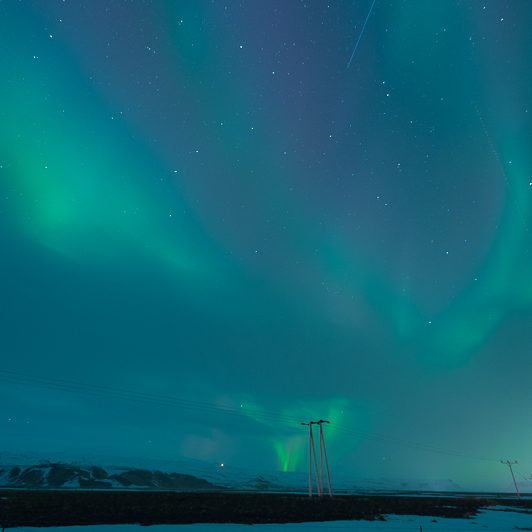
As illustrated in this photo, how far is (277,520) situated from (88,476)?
564 ft

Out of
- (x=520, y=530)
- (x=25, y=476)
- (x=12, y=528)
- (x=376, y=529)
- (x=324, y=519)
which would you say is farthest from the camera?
(x=25, y=476)

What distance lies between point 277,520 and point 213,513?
28.4 feet

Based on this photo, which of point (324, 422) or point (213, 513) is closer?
point (213, 513)

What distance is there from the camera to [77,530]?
29.7m

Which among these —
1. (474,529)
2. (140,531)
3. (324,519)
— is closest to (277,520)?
(324,519)

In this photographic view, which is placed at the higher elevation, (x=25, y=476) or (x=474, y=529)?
(x=25, y=476)

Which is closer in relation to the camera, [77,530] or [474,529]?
[77,530]

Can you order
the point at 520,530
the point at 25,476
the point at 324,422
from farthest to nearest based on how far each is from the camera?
the point at 25,476 → the point at 324,422 → the point at 520,530

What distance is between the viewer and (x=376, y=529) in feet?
118

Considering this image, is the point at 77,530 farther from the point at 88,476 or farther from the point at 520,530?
the point at 88,476

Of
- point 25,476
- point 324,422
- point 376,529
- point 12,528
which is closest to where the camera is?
point 12,528

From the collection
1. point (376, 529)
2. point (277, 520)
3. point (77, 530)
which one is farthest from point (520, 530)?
point (77, 530)

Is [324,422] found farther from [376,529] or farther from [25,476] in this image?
[25,476]

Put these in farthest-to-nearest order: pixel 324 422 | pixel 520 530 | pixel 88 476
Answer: pixel 88 476 → pixel 324 422 → pixel 520 530
